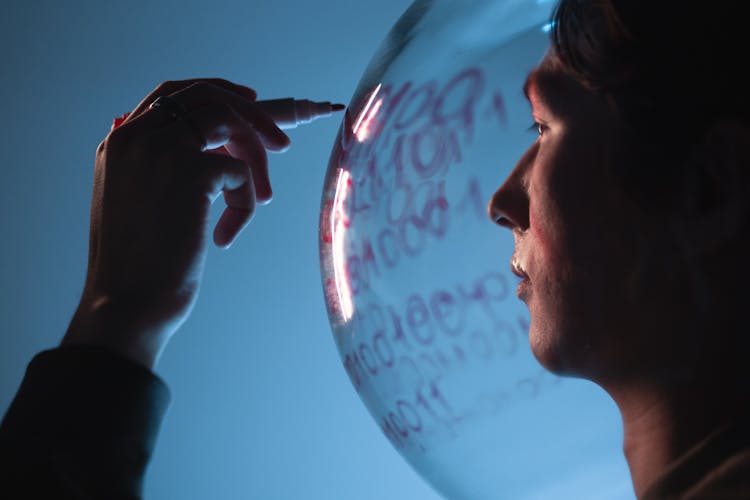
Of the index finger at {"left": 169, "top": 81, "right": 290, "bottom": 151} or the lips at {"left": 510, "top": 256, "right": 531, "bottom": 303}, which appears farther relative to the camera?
the index finger at {"left": 169, "top": 81, "right": 290, "bottom": 151}

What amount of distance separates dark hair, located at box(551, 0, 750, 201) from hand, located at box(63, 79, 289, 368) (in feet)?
1.05

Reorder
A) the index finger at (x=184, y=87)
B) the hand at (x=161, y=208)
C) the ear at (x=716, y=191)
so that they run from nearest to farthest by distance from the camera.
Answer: the ear at (x=716, y=191) → the hand at (x=161, y=208) → the index finger at (x=184, y=87)

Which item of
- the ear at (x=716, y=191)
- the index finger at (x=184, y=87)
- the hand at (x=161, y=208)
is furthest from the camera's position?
the index finger at (x=184, y=87)

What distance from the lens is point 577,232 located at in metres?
0.48

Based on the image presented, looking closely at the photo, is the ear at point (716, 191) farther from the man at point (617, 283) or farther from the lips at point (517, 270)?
the lips at point (517, 270)

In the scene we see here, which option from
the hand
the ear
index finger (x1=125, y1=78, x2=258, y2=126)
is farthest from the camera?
index finger (x1=125, y1=78, x2=258, y2=126)

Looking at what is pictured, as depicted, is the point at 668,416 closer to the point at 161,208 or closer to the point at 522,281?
the point at 522,281

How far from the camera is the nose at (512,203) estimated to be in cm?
52

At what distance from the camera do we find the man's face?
1.51 feet

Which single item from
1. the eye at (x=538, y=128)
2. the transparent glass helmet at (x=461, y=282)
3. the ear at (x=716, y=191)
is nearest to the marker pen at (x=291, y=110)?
the transparent glass helmet at (x=461, y=282)

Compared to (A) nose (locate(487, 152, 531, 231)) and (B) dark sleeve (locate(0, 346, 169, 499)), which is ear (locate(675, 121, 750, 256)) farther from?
(B) dark sleeve (locate(0, 346, 169, 499))

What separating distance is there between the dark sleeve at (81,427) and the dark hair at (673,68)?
1.26ft

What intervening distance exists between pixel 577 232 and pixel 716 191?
0.09 metres

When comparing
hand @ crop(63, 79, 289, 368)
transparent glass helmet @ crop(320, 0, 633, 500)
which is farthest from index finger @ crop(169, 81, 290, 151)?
transparent glass helmet @ crop(320, 0, 633, 500)
